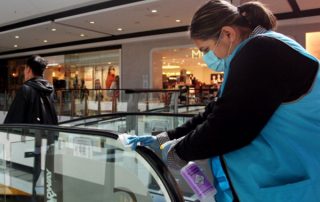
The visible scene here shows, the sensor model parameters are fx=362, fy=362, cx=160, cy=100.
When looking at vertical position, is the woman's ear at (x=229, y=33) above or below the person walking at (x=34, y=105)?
above

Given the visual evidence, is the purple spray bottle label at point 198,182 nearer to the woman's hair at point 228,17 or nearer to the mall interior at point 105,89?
the mall interior at point 105,89

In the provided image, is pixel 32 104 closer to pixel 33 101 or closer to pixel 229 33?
pixel 33 101

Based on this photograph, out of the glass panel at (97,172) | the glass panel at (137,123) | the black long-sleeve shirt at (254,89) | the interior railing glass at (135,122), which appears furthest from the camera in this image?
the glass panel at (137,123)

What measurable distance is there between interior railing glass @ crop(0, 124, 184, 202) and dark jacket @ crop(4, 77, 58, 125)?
0.16m

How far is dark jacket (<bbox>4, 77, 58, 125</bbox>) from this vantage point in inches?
126

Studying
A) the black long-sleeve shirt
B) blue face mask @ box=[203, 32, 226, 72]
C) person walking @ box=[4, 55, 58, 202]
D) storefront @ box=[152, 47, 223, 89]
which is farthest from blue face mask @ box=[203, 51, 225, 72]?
storefront @ box=[152, 47, 223, 89]

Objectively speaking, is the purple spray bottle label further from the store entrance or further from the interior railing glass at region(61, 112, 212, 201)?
the store entrance

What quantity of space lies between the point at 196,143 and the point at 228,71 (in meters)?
0.25

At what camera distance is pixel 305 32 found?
12.2 meters

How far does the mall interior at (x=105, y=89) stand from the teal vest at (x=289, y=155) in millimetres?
313

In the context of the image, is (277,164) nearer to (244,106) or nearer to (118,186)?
(244,106)

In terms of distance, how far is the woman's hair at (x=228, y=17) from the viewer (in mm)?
1218

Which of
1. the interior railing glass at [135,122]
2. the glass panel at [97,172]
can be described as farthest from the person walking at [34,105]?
the interior railing glass at [135,122]

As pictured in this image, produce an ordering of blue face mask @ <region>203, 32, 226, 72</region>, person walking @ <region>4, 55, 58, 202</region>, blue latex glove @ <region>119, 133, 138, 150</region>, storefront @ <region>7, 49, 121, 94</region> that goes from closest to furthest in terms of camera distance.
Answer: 1. blue face mask @ <region>203, 32, 226, 72</region>
2. blue latex glove @ <region>119, 133, 138, 150</region>
3. person walking @ <region>4, 55, 58, 202</region>
4. storefront @ <region>7, 49, 121, 94</region>
